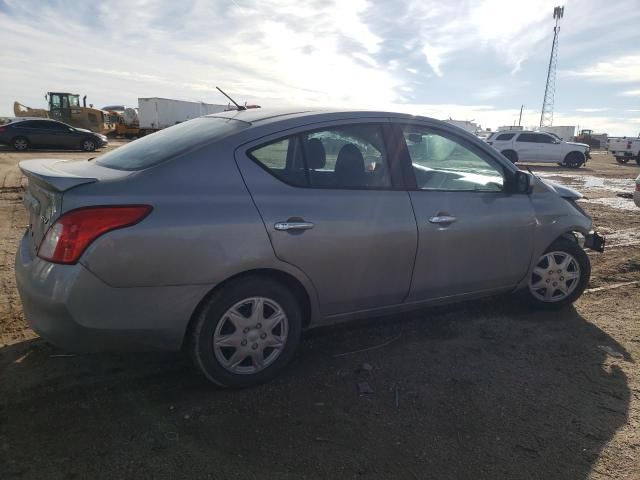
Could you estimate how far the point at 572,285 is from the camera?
14.1ft

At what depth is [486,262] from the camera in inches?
146

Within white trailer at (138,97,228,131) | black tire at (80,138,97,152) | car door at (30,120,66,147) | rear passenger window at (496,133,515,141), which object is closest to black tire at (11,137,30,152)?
car door at (30,120,66,147)

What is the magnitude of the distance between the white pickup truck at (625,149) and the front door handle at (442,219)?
30.4 metres

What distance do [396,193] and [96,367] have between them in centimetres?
230

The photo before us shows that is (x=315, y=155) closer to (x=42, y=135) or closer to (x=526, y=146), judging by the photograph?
(x=42, y=135)

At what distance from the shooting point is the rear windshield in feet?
9.29

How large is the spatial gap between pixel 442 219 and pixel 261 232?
4.49 ft

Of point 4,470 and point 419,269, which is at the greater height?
point 419,269

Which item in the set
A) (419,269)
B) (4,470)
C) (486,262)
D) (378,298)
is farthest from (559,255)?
(4,470)

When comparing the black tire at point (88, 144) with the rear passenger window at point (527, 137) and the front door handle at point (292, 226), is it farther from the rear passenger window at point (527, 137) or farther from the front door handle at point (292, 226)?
the front door handle at point (292, 226)

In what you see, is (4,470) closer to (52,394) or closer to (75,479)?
(75,479)

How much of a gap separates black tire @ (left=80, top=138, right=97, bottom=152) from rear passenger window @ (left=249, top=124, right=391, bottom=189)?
22221 mm

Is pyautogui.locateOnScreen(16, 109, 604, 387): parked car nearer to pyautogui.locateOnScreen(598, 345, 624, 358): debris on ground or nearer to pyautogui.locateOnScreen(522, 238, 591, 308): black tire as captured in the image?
pyautogui.locateOnScreen(522, 238, 591, 308): black tire

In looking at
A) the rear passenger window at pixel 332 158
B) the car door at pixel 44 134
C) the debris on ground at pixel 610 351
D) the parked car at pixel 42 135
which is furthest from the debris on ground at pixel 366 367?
the car door at pixel 44 134
